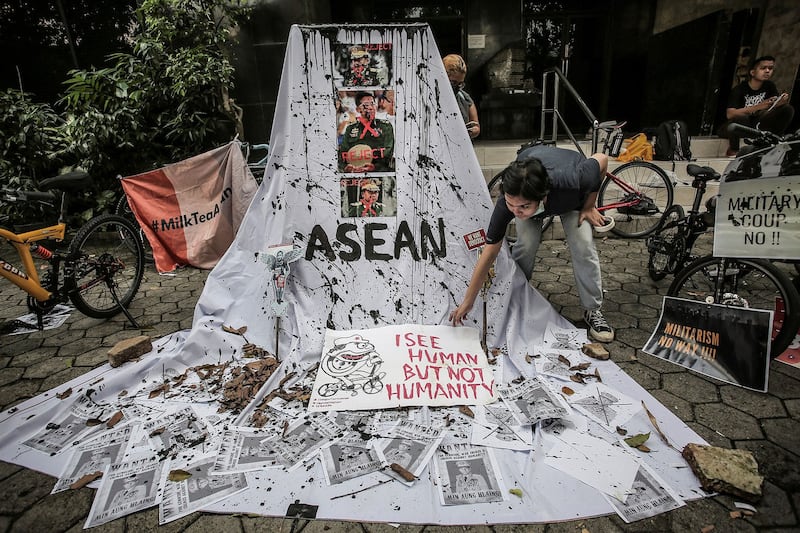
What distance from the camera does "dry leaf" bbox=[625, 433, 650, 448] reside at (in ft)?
6.13

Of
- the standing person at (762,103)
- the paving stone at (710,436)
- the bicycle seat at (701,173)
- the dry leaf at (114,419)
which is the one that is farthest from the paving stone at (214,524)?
the standing person at (762,103)

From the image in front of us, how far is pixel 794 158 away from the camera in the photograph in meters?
2.13

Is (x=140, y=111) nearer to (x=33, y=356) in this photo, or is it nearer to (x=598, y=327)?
(x=33, y=356)

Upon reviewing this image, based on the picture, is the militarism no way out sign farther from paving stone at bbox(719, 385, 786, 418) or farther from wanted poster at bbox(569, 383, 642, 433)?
paving stone at bbox(719, 385, 786, 418)

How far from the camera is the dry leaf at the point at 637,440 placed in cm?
187

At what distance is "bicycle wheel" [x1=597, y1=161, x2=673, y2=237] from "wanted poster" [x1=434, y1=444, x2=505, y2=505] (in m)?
4.14

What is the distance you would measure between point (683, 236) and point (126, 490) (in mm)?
4262

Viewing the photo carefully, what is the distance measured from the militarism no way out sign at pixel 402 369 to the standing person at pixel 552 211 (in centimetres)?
24

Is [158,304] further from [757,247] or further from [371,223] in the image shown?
[757,247]

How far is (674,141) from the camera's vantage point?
6082mm

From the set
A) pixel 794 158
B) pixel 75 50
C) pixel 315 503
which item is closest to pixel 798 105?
pixel 794 158

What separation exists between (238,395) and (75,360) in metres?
1.50

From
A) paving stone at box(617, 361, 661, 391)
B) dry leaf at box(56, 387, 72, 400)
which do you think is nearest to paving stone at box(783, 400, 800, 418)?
paving stone at box(617, 361, 661, 391)

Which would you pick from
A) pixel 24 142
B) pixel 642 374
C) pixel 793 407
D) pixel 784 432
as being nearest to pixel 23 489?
pixel 642 374
